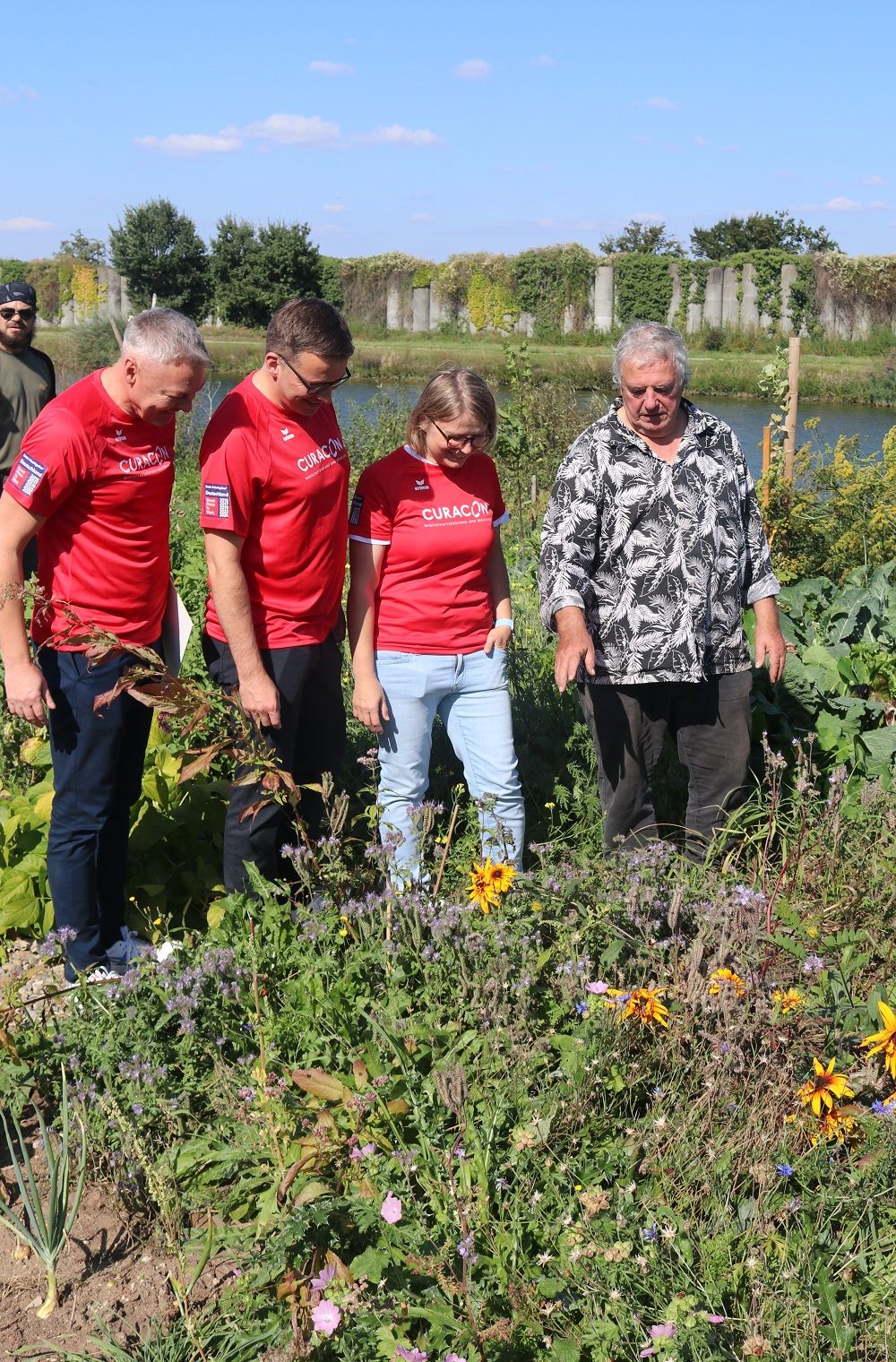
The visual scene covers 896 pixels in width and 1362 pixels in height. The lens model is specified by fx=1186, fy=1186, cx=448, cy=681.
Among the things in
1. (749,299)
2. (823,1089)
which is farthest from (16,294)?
(749,299)

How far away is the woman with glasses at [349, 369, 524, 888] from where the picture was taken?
11.4 ft

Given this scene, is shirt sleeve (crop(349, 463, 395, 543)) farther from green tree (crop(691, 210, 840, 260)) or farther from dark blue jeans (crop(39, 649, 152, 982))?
green tree (crop(691, 210, 840, 260))

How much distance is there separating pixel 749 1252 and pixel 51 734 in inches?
85.7

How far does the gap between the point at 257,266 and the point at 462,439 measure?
35424 millimetres

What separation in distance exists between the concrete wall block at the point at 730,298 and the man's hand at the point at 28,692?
103 ft

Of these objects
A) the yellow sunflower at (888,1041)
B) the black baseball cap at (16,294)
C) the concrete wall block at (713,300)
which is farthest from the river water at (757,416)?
the concrete wall block at (713,300)

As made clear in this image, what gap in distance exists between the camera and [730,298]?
32.0 meters

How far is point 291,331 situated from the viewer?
9.99 ft

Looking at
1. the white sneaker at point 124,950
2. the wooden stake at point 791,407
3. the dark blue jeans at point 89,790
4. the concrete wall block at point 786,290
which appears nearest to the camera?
the dark blue jeans at point 89,790

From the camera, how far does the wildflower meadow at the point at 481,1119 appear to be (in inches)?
82.2

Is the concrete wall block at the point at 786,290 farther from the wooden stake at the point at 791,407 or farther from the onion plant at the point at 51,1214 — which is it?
the onion plant at the point at 51,1214

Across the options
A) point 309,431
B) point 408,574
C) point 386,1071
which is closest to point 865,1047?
point 386,1071

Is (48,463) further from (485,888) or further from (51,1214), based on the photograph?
(51,1214)

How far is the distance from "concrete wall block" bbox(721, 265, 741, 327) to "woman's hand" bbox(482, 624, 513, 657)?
30577 millimetres
